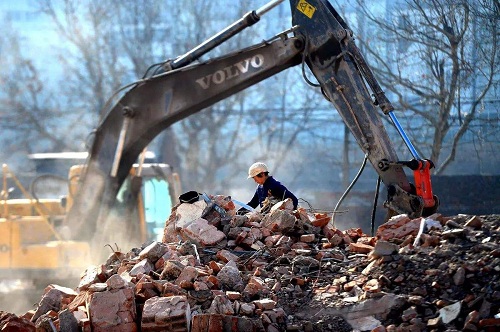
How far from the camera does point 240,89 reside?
38.1 feet

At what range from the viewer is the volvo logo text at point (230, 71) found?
1121 centimetres

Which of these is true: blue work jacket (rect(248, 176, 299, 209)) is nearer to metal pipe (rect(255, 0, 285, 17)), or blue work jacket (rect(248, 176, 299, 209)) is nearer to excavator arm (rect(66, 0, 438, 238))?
excavator arm (rect(66, 0, 438, 238))

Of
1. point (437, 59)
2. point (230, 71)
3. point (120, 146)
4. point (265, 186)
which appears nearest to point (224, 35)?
point (230, 71)

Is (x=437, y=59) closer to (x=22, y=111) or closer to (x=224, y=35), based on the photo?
(x=224, y=35)

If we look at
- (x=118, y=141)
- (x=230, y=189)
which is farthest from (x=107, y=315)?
(x=230, y=189)

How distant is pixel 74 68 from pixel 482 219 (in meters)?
25.5

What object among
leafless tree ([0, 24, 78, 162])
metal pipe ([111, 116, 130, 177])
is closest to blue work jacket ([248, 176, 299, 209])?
metal pipe ([111, 116, 130, 177])

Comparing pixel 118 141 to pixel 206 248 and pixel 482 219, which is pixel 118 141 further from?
pixel 482 219

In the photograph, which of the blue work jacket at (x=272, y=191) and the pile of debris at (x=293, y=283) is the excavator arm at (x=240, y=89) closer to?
the blue work jacket at (x=272, y=191)

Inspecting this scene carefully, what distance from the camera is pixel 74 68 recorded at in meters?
32.4

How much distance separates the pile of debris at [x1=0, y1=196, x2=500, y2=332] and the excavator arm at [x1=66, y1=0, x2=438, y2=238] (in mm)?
1458

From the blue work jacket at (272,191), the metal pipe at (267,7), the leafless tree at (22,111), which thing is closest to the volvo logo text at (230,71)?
the metal pipe at (267,7)

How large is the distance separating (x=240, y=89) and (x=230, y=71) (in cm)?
32

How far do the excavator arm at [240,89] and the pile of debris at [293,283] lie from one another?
146cm
